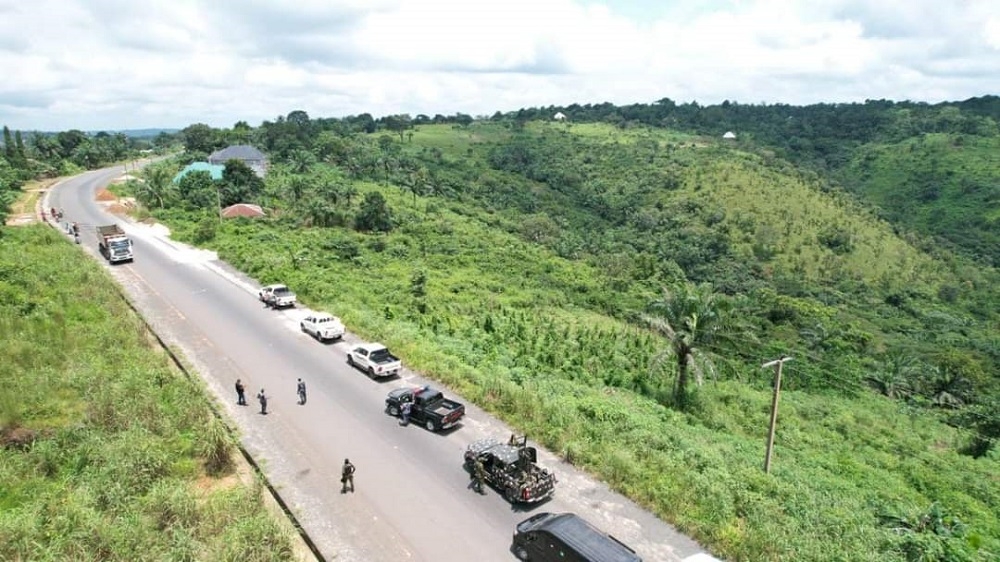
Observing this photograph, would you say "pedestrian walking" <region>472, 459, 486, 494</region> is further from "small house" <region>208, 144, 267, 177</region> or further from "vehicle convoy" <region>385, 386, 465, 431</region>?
"small house" <region>208, 144, 267, 177</region>

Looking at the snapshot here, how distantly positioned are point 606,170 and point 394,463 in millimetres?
118126

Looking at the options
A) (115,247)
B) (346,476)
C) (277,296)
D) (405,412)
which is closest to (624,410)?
(405,412)

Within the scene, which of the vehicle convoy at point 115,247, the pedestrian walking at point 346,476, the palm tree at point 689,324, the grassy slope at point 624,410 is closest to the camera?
the grassy slope at point 624,410

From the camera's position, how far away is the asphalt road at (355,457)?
1616 cm

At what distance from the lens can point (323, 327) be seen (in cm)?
3183

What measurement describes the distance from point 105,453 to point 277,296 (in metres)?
20.5

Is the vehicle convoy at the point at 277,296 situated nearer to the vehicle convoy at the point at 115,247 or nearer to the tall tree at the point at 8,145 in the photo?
the vehicle convoy at the point at 115,247

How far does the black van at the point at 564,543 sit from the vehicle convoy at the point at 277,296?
26.4m

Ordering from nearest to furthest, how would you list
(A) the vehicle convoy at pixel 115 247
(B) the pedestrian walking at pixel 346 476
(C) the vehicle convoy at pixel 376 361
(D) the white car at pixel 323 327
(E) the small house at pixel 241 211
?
(B) the pedestrian walking at pixel 346 476 → (C) the vehicle convoy at pixel 376 361 → (D) the white car at pixel 323 327 → (A) the vehicle convoy at pixel 115 247 → (E) the small house at pixel 241 211

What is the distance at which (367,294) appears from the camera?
137ft

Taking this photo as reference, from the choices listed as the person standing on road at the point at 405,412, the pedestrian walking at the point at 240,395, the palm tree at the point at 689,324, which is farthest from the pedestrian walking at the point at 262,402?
the palm tree at the point at 689,324

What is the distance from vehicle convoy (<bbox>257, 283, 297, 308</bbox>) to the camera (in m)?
37.1

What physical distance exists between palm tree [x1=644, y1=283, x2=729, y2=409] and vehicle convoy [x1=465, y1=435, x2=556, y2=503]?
539 inches

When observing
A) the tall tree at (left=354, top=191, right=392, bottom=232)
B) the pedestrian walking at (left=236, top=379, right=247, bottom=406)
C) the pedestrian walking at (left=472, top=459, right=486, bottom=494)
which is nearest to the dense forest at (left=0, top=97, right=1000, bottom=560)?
the tall tree at (left=354, top=191, right=392, bottom=232)
